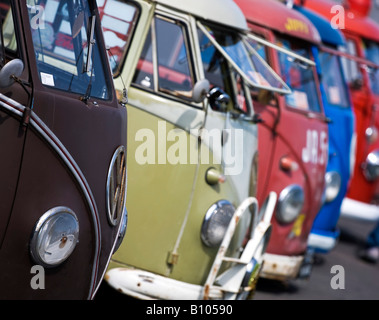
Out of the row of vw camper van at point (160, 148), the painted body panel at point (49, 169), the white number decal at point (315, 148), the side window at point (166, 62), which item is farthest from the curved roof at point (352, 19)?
the painted body panel at point (49, 169)

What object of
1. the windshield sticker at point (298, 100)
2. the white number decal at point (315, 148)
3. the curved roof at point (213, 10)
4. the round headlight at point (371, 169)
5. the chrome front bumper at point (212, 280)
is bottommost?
the round headlight at point (371, 169)

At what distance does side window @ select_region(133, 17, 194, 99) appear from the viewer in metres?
5.05

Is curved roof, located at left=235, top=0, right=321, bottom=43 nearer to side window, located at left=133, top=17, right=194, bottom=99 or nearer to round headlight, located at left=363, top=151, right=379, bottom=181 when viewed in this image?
side window, located at left=133, top=17, right=194, bottom=99

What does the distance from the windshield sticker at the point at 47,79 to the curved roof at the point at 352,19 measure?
692 cm

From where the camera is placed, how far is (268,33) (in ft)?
22.9

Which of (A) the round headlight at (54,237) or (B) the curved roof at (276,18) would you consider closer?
(A) the round headlight at (54,237)

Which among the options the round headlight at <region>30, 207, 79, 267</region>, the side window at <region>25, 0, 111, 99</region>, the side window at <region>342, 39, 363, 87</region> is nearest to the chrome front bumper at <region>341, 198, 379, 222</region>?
the side window at <region>342, 39, 363, 87</region>

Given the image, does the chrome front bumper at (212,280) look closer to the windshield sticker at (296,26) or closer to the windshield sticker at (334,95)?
the windshield sticker at (296,26)

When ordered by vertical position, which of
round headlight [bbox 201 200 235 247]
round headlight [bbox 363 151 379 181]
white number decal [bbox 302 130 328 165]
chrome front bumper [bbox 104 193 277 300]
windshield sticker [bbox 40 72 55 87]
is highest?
windshield sticker [bbox 40 72 55 87]

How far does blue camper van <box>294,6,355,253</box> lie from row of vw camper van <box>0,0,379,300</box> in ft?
0.07

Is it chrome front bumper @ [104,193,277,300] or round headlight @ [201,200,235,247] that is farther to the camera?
round headlight @ [201,200,235,247]

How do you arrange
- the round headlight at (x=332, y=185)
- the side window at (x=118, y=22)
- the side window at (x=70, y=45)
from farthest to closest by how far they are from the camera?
the round headlight at (x=332, y=185) → the side window at (x=118, y=22) → the side window at (x=70, y=45)

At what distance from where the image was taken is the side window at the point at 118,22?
5.03 metres
